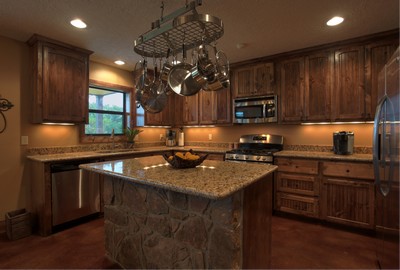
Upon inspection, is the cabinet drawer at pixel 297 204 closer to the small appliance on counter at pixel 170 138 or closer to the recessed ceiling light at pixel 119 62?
the small appliance on counter at pixel 170 138

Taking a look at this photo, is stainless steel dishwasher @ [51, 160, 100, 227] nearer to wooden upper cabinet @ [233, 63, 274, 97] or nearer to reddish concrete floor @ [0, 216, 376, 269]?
reddish concrete floor @ [0, 216, 376, 269]

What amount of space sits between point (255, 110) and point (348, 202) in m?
1.83

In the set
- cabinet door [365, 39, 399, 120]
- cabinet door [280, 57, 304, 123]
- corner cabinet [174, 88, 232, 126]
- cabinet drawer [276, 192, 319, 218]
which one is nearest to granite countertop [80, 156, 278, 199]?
cabinet drawer [276, 192, 319, 218]

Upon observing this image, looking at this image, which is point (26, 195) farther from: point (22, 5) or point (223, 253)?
point (223, 253)

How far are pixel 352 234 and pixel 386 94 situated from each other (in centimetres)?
182

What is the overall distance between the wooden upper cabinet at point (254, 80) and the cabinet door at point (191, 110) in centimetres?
90

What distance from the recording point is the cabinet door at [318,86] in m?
3.09

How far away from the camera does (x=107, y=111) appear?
3984 mm

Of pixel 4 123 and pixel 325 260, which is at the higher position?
pixel 4 123

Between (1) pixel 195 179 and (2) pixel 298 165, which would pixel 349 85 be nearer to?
(2) pixel 298 165

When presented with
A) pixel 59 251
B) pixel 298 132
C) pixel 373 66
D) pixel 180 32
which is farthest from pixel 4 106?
pixel 373 66

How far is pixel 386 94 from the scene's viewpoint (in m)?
1.73

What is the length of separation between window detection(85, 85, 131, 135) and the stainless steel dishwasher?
954mm

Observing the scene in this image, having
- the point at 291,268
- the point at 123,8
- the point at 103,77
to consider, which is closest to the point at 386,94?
the point at 291,268
